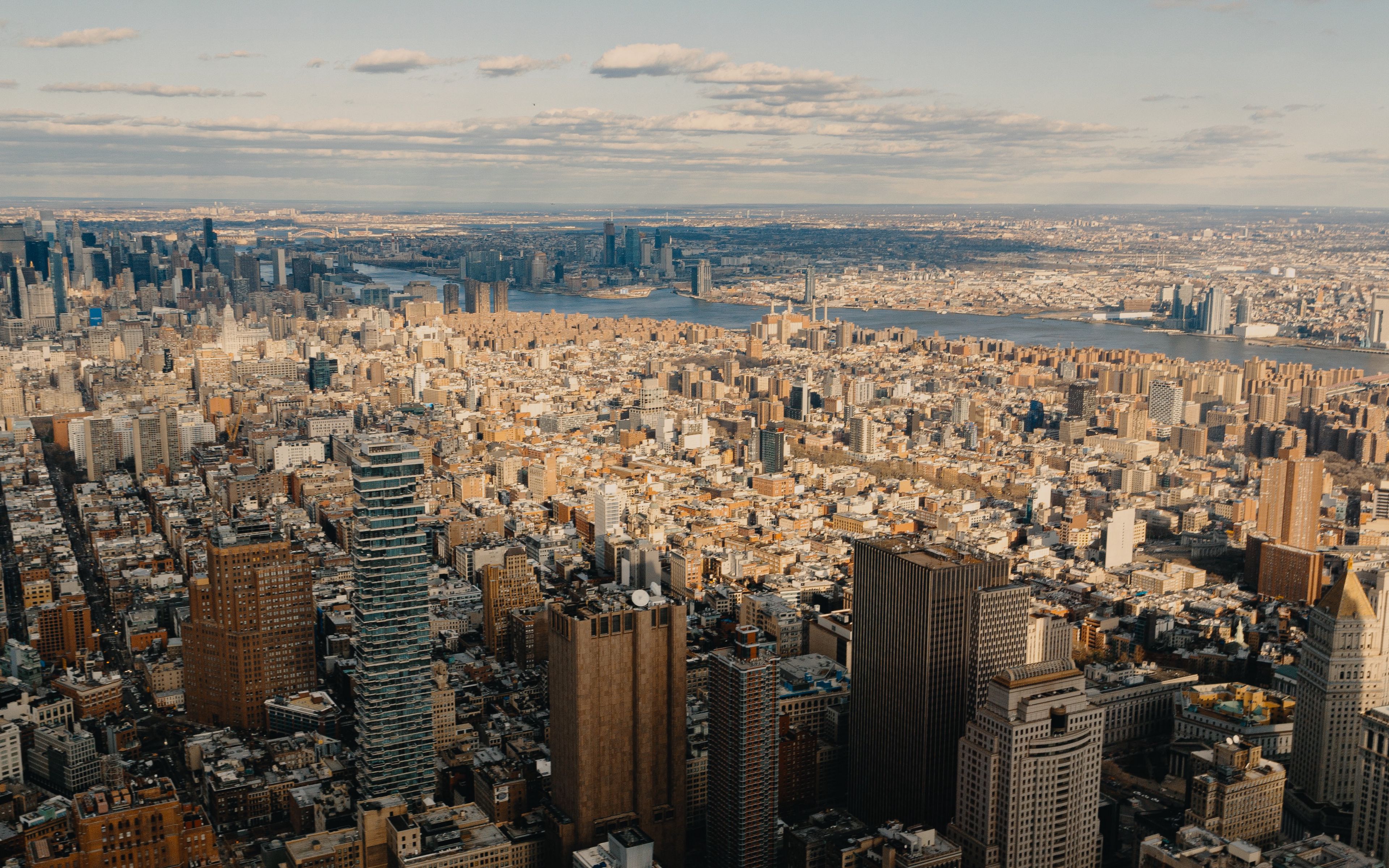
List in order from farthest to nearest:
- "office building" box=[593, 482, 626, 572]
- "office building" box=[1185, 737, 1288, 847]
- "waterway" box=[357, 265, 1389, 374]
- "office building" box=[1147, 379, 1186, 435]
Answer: "waterway" box=[357, 265, 1389, 374] < "office building" box=[1147, 379, 1186, 435] < "office building" box=[593, 482, 626, 572] < "office building" box=[1185, 737, 1288, 847]

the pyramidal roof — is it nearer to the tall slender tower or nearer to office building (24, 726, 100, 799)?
the tall slender tower

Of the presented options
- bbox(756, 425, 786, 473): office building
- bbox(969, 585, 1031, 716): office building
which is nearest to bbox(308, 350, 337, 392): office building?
bbox(756, 425, 786, 473): office building

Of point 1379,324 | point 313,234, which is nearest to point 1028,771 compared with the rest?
point 1379,324

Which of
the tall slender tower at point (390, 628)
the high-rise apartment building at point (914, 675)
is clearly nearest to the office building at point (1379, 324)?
the high-rise apartment building at point (914, 675)

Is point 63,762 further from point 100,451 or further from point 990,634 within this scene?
point 100,451

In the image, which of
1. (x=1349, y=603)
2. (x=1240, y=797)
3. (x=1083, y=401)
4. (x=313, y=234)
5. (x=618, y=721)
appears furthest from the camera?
(x=313, y=234)

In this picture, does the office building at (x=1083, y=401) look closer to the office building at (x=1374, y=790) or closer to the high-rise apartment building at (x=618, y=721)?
the office building at (x=1374, y=790)

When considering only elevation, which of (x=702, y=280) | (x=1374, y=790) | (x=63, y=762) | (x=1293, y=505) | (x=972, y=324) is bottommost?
(x=63, y=762)
